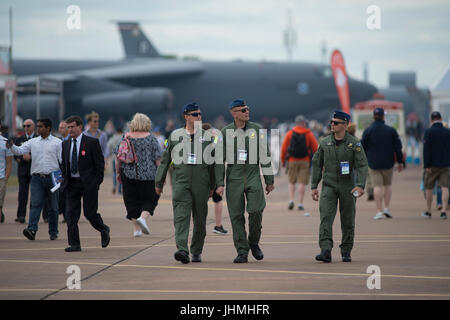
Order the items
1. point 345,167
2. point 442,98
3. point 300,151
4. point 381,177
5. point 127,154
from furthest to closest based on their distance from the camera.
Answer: point 442,98 < point 300,151 < point 381,177 < point 127,154 < point 345,167

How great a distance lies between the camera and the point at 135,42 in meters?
51.0

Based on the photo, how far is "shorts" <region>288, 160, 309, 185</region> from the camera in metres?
17.1

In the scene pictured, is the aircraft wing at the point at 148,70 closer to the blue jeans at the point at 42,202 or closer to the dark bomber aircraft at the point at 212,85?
the dark bomber aircraft at the point at 212,85

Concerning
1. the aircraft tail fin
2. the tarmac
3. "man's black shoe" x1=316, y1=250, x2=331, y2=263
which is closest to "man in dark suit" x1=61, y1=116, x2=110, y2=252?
the tarmac

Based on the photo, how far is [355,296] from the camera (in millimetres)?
7484

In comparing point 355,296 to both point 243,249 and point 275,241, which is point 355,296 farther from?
point 275,241

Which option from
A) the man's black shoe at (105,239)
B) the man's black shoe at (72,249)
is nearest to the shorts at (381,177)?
the man's black shoe at (105,239)

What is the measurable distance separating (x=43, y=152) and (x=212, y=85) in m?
30.7

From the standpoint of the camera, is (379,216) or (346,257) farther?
(379,216)

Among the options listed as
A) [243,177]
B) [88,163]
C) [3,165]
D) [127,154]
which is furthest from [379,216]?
[3,165]

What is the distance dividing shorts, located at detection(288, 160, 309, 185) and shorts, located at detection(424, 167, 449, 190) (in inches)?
109

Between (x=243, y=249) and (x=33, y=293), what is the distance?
2.88 metres

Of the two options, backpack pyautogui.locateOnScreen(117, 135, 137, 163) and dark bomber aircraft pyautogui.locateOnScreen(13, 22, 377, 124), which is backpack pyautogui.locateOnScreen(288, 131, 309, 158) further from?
dark bomber aircraft pyautogui.locateOnScreen(13, 22, 377, 124)

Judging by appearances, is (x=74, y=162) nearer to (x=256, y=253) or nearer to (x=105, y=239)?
(x=105, y=239)
